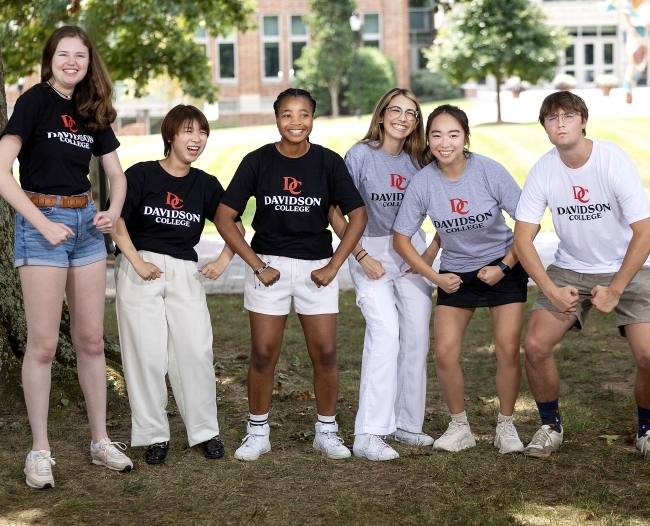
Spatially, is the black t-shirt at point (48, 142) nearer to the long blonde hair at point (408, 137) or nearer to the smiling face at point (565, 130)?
the long blonde hair at point (408, 137)

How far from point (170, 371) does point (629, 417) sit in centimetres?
282

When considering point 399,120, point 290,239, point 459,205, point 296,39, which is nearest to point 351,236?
point 290,239

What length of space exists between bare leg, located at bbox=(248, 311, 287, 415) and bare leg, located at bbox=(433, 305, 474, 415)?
2.80 feet

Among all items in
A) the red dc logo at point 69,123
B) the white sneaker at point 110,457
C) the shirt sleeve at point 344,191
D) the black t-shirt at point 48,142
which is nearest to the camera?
the black t-shirt at point 48,142

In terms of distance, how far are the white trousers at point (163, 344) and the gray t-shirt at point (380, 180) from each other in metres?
1.02

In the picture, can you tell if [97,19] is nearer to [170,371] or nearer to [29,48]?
[29,48]

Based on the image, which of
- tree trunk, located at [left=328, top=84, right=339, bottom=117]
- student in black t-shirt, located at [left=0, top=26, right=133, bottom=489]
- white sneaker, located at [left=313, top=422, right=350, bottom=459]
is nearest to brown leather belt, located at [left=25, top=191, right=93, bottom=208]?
student in black t-shirt, located at [left=0, top=26, right=133, bottom=489]

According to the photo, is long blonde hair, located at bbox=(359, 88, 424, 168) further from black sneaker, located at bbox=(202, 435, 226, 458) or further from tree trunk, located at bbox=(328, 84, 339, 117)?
tree trunk, located at bbox=(328, 84, 339, 117)

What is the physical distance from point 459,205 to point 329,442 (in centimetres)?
144

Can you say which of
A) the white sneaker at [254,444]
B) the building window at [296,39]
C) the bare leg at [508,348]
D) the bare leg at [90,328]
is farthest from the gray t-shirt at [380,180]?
the building window at [296,39]

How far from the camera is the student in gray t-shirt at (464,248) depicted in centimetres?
511

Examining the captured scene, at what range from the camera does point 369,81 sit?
43188 millimetres

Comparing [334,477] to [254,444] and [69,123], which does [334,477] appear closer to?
[254,444]

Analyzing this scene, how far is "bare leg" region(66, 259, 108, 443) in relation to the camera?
4.72 metres
